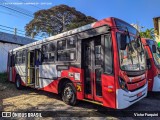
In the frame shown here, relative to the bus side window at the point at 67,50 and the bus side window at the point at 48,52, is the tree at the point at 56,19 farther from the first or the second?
the bus side window at the point at 67,50

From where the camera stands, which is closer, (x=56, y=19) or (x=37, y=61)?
(x=37, y=61)

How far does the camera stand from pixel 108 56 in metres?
4.99

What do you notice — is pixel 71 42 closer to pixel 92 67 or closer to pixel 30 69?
pixel 92 67

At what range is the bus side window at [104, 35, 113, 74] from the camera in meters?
4.89

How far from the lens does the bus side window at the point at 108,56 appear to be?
16.0 feet

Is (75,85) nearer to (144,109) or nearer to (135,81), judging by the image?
(135,81)

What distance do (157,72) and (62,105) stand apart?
4.33m

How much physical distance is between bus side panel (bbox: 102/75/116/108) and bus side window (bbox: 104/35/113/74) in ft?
0.66

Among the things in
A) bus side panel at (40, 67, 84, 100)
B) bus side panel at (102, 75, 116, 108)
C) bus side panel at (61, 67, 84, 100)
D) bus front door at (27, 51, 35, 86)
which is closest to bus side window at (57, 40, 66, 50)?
bus side panel at (40, 67, 84, 100)

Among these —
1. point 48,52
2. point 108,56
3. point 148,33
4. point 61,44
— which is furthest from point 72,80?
point 148,33

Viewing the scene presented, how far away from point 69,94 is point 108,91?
81.0 inches

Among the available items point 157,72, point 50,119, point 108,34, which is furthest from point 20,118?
point 157,72

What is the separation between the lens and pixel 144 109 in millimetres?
6184

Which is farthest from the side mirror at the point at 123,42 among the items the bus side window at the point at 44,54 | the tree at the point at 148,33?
the tree at the point at 148,33
